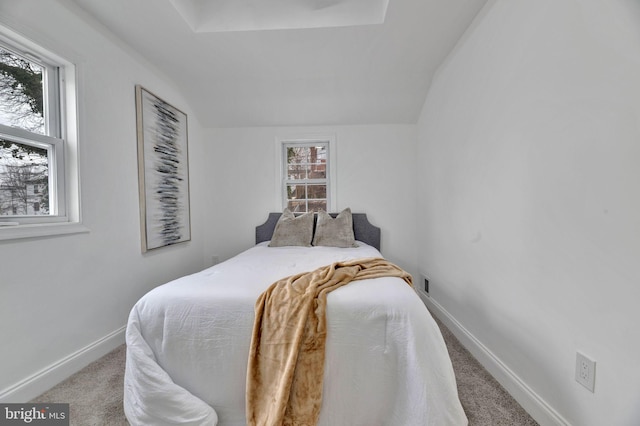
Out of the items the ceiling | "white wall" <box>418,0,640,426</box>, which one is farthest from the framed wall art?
"white wall" <box>418,0,640,426</box>

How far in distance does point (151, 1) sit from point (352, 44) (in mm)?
1454

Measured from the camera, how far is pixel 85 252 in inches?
67.0

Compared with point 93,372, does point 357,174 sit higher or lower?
higher

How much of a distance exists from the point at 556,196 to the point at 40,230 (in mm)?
2703

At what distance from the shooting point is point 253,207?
3275 millimetres

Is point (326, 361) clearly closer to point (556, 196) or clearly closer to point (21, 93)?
point (556, 196)

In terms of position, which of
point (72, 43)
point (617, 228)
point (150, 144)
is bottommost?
point (617, 228)

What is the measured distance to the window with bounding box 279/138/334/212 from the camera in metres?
3.29

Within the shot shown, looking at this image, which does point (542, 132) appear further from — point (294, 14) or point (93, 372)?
point (93, 372)

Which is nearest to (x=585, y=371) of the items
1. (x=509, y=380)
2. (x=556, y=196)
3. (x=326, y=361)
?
(x=509, y=380)

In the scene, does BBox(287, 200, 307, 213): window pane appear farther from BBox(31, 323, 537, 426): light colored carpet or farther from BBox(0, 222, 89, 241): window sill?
BBox(31, 323, 537, 426): light colored carpet

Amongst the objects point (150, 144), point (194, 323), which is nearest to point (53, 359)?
point (194, 323)

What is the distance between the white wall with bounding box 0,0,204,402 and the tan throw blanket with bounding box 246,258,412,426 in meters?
1.34

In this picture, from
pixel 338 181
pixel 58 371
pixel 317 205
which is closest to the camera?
pixel 58 371
